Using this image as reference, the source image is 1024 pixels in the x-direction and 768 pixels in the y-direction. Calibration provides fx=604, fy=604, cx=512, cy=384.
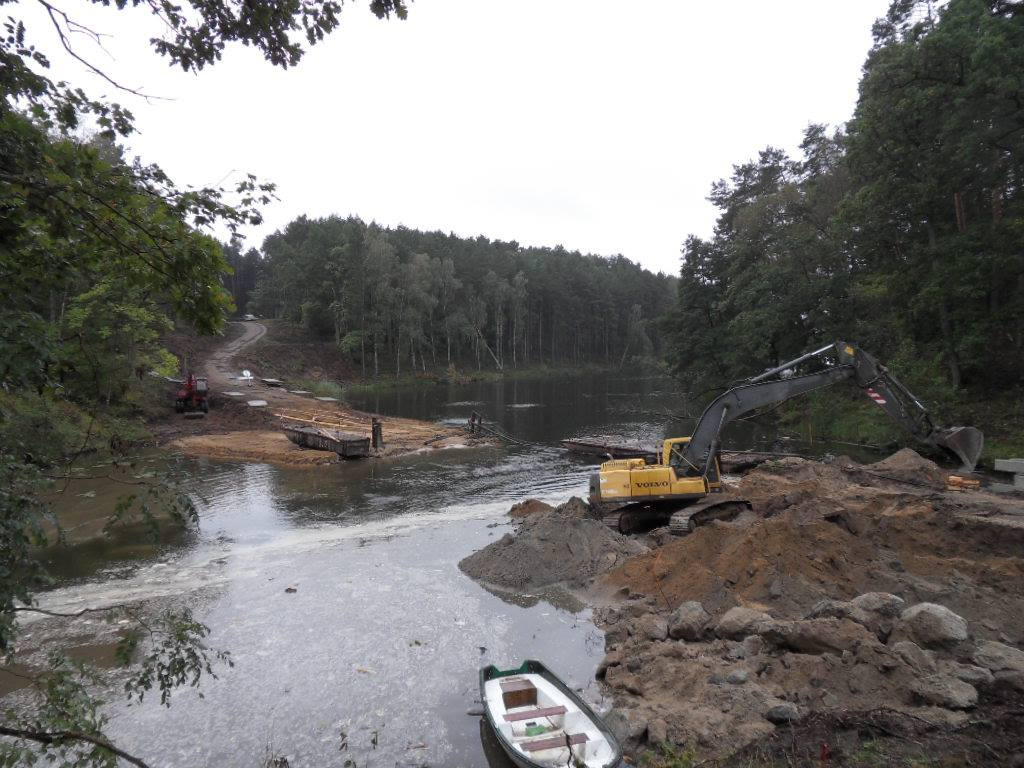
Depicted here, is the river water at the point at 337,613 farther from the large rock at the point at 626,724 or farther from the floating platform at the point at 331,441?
the floating platform at the point at 331,441

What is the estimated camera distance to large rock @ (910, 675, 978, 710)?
6180 mm

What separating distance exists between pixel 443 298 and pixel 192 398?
46459 mm

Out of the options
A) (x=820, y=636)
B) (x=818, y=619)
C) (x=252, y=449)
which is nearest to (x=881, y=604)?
(x=818, y=619)

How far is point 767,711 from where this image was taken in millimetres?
6715

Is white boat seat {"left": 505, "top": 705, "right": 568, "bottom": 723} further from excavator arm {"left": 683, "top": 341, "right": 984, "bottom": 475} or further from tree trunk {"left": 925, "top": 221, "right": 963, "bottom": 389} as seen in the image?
tree trunk {"left": 925, "top": 221, "right": 963, "bottom": 389}

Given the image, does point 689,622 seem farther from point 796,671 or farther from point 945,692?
point 945,692

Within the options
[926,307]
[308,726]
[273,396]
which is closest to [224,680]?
[308,726]

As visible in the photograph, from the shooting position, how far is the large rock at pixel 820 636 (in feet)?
24.5

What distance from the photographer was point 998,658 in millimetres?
6836

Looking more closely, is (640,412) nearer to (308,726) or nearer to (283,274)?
(308,726)

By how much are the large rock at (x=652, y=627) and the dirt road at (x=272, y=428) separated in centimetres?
1890

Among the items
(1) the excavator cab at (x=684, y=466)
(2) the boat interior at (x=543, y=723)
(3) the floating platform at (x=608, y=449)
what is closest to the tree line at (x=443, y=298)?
(3) the floating platform at (x=608, y=449)

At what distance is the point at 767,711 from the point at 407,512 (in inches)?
534

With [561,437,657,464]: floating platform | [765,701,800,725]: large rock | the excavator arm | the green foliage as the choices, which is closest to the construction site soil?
[765,701,800,725]: large rock
